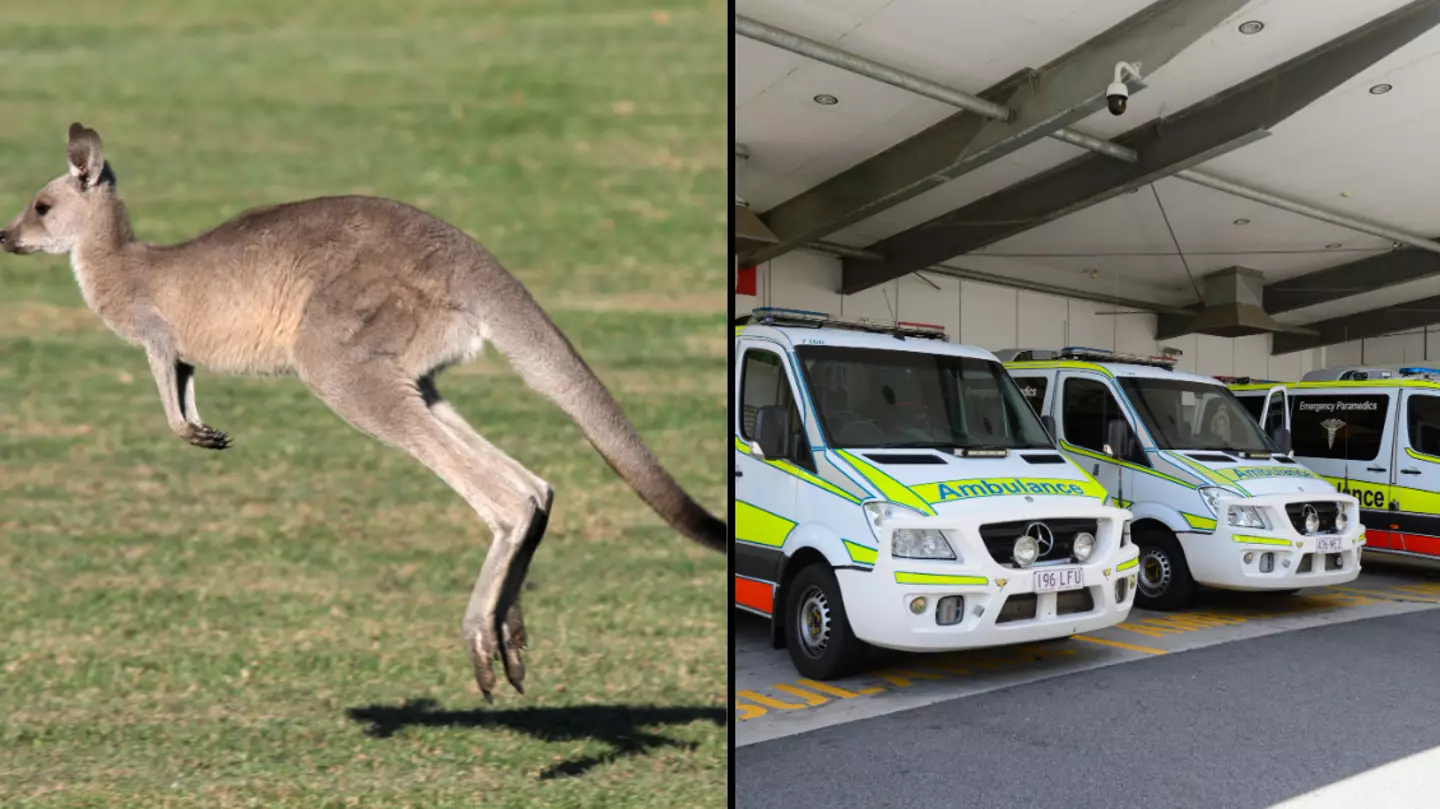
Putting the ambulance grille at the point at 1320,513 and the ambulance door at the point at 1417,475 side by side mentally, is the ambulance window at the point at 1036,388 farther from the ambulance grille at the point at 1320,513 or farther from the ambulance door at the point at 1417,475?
the ambulance door at the point at 1417,475

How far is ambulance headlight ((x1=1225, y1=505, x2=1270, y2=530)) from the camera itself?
7914 millimetres

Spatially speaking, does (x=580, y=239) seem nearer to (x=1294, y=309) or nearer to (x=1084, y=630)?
(x=1084, y=630)

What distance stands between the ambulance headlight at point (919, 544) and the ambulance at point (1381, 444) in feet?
23.4

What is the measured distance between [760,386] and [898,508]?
4.37ft

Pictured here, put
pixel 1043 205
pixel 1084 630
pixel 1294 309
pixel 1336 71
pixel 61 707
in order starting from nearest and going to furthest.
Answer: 1. pixel 61 707
2. pixel 1084 630
3. pixel 1336 71
4. pixel 1043 205
5. pixel 1294 309

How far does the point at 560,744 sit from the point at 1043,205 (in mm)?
12690

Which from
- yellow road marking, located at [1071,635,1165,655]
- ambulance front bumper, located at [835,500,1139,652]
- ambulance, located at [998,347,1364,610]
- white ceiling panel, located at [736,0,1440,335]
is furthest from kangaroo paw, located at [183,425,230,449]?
white ceiling panel, located at [736,0,1440,335]

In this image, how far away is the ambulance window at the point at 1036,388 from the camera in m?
9.16

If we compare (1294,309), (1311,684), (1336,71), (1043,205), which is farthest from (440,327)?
(1294,309)

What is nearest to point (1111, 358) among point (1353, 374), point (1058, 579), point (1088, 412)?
point (1088, 412)

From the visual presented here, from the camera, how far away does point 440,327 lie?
10.1 ft

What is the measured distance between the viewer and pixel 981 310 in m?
19.8

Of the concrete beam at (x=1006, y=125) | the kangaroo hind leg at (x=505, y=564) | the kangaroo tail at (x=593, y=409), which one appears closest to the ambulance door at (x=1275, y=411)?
the concrete beam at (x=1006, y=125)

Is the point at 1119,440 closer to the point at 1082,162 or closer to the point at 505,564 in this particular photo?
the point at 1082,162
